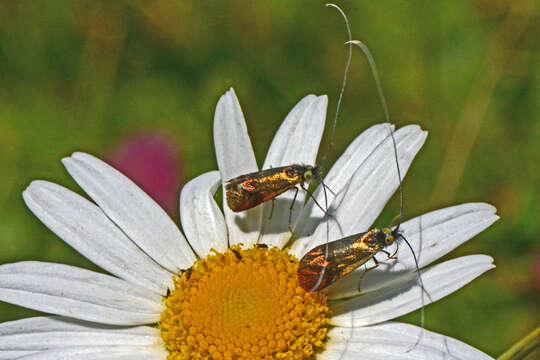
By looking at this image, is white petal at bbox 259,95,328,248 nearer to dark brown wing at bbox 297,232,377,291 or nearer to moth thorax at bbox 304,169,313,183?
moth thorax at bbox 304,169,313,183

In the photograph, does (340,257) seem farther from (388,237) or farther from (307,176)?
(307,176)

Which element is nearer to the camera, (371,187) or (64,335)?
(64,335)

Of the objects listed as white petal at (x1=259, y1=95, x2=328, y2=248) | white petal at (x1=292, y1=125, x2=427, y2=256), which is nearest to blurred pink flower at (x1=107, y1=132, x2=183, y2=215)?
white petal at (x1=259, y1=95, x2=328, y2=248)

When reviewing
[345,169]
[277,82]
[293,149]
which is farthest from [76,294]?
[277,82]

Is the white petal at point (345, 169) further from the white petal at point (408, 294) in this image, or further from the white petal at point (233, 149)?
the white petal at point (408, 294)

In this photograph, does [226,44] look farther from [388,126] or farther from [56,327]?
[56,327]

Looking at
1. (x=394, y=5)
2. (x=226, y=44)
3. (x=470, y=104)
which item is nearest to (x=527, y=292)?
(x=470, y=104)
